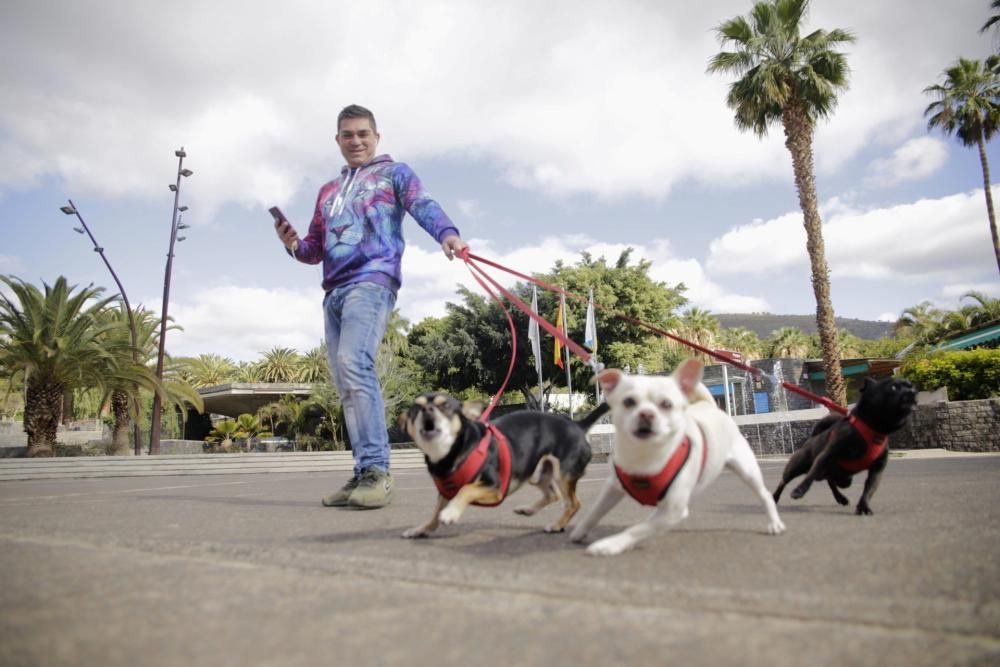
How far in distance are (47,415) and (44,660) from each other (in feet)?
71.4

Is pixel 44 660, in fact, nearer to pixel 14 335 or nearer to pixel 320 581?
pixel 320 581

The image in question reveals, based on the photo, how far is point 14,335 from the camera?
18.9m

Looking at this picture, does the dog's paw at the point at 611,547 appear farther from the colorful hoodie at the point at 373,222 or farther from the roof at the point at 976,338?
the roof at the point at 976,338

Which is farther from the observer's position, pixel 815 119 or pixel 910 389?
pixel 815 119

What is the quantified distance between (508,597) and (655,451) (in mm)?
937

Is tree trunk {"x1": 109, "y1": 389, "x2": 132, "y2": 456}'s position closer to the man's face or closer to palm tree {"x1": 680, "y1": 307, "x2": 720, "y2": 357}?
the man's face

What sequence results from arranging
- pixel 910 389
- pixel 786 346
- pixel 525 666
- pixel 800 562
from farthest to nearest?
pixel 786 346, pixel 910 389, pixel 800 562, pixel 525 666

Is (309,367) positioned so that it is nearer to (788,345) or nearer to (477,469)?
(788,345)

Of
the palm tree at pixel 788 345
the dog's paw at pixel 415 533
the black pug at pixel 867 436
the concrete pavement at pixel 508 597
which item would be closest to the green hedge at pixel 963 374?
the black pug at pixel 867 436

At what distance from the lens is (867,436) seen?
3.55 m

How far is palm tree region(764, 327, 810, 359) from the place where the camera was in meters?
58.4

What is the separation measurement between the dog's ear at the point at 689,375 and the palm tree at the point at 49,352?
20.8m

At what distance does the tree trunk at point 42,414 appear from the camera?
18.7 m

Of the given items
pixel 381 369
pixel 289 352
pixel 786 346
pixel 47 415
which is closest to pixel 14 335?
pixel 47 415
